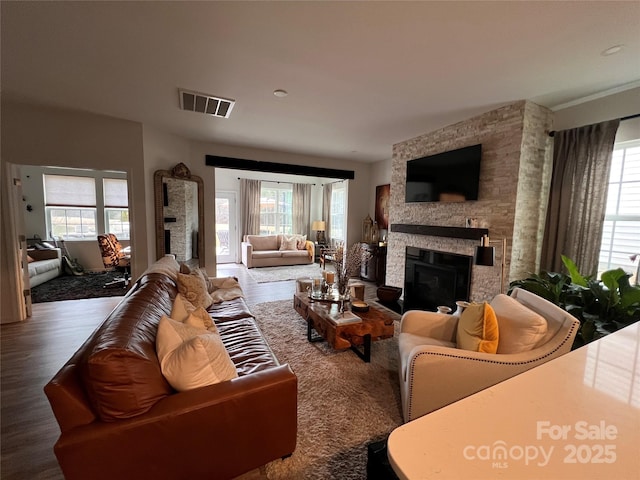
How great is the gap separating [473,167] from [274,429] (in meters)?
3.38

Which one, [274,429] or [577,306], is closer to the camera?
[274,429]

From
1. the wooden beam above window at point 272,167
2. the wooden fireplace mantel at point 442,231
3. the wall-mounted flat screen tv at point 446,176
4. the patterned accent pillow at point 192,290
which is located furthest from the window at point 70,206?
the wall-mounted flat screen tv at point 446,176

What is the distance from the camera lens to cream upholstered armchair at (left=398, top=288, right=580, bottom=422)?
1.47m

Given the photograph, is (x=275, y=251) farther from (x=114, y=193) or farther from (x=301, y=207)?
(x=114, y=193)

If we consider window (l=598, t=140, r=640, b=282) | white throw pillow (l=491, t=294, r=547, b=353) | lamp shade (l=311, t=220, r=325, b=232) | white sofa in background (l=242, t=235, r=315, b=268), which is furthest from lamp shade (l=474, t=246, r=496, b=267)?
lamp shade (l=311, t=220, r=325, b=232)

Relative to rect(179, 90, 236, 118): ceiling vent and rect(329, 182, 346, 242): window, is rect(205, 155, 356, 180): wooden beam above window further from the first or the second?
rect(329, 182, 346, 242): window

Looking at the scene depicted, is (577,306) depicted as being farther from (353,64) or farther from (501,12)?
(353,64)

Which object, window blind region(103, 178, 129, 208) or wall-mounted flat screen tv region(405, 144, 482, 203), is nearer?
wall-mounted flat screen tv region(405, 144, 482, 203)

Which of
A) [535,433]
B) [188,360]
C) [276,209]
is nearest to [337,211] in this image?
[276,209]

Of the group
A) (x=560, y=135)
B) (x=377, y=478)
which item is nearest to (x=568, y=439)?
(x=377, y=478)

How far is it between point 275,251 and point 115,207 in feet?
13.2

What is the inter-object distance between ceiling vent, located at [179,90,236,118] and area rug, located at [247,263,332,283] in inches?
132

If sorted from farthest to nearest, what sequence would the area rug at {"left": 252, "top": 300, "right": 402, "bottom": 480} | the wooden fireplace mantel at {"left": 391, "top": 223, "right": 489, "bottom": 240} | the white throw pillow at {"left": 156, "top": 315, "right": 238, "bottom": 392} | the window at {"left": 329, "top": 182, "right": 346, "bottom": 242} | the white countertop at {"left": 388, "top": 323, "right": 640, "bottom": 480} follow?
the window at {"left": 329, "top": 182, "right": 346, "bottom": 242} < the wooden fireplace mantel at {"left": 391, "top": 223, "right": 489, "bottom": 240} < the area rug at {"left": 252, "top": 300, "right": 402, "bottom": 480} < the white throw pillow at {"left": 156, "top": 315, "right": 238, "bottom": 392} < the white countertop at {"left": 388, "top": 323, "right": 640, "bottom": 480}

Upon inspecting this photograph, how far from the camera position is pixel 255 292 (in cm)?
469
